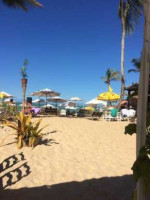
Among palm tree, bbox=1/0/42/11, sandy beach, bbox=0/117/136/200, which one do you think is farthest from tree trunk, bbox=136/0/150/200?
palm tree, bbox=1/0/42/11

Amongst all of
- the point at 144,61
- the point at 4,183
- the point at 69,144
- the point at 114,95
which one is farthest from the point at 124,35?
the point at 144,61

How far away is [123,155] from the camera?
7.51 metres

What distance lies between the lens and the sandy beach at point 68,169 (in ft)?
16.1

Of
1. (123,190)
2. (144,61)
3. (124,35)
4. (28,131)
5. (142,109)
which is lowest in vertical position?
(123,190)

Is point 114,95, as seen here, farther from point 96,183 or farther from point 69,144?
point 96,183

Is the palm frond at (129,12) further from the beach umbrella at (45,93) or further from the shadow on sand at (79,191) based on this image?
the shadow on sand at (79,191)

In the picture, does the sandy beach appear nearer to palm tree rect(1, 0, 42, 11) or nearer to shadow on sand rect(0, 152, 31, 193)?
shadow on sand rect(0, 152, 31, 193)

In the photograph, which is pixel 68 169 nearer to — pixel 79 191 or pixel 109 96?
pixel 79 191

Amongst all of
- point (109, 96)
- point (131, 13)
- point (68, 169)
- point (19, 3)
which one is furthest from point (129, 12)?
point (68, 169)

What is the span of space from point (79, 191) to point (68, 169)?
114cm

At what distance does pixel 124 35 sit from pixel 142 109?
2379 centimetres

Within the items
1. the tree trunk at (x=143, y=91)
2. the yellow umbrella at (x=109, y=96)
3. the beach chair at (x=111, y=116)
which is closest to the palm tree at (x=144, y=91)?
the tree trunk at (x=143, y=91)

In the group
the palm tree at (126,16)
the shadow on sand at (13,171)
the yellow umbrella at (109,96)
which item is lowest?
the shadow on sand at (13,171)

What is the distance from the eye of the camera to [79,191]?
4.99 meters
